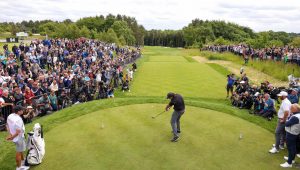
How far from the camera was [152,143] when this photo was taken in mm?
10781

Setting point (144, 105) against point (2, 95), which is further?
point (144, 105)

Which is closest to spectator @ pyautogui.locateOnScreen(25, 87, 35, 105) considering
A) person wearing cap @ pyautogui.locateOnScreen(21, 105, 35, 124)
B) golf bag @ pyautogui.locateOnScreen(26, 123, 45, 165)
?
person wearing cap @ pyautogui.locateOnScreen(21, 105, 35, 124)

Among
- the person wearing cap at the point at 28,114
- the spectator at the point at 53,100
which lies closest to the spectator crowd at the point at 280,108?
the person wearing cap at the point at 28,114

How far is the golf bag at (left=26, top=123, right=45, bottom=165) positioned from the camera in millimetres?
9242

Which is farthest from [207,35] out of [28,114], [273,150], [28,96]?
[273,150]

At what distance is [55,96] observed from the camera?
56.0 ft

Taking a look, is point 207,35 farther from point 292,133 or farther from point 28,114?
point 292,133

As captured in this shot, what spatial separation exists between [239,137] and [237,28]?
141 meters

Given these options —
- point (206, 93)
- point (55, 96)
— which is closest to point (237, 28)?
point (206, 93)

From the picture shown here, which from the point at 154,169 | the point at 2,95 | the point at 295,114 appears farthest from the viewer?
the point at 2,95

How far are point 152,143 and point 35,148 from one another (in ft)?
13.7

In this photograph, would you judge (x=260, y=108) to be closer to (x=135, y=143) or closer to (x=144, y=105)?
(x=144, y=105)

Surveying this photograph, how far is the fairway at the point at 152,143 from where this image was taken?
9.31m

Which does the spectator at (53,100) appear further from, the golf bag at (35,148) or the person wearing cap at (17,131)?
the person wearing cap at (17,131)
